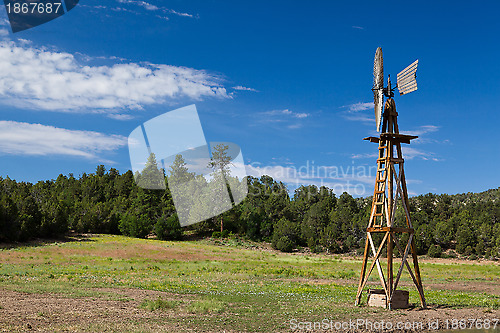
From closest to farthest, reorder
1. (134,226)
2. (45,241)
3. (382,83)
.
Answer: (382,83), (45,241), (134,226)

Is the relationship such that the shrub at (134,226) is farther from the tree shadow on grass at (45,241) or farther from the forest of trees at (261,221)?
the tree shadow on grass at (45,241)

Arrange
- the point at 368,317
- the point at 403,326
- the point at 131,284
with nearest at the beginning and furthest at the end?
the point at 403,326, the point at 368,317, the point at 131,284

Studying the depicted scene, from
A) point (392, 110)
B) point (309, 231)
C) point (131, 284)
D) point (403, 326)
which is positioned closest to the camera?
point (403, 326)

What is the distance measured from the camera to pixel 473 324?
14.6 meters

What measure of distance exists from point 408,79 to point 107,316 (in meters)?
15.5

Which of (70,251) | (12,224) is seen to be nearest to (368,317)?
(70,251)

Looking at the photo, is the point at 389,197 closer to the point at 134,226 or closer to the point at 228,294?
the point at 228,294

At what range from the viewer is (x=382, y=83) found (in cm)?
1914

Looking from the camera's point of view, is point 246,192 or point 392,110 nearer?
point 392,110

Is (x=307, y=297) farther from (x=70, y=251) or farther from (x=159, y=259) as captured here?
(x=70, y=251)

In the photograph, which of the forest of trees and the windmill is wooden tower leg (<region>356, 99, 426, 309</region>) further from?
the forest of trees

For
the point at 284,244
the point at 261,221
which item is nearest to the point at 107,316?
the point at 284,244

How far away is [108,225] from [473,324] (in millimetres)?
80480

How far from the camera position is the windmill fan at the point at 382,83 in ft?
59.7
